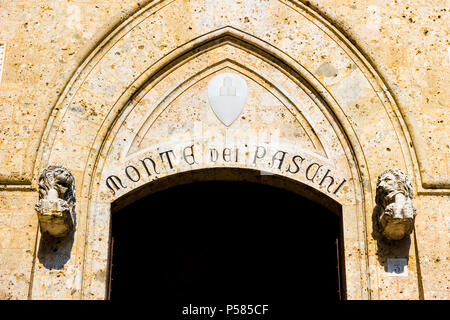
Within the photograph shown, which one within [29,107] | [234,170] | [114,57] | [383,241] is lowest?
[383,241]

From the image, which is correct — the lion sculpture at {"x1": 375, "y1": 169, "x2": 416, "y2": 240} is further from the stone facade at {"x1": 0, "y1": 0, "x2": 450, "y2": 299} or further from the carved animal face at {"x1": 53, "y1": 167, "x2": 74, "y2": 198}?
the carved animal face at {"x1": 53, "y1": 167, "x2": 74, "y2": 198}

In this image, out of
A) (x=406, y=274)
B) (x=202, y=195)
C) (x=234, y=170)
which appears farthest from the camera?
(x=202, y=195)

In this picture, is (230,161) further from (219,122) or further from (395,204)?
(395,204)

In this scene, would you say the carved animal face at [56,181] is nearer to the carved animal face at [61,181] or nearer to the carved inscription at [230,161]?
the carved animal face at [61,181]

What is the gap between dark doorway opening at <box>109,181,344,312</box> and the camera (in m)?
13.0

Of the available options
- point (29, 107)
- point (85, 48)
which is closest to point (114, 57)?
point (85, 48)

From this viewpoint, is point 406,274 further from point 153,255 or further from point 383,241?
point 153,255

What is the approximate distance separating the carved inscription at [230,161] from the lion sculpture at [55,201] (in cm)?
66

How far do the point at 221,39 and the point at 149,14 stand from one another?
862 millimetres

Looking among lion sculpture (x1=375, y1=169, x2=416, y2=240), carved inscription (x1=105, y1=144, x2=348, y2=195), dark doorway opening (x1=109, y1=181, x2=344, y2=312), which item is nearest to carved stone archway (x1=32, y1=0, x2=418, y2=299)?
carved inscription (x1=105, y1=144, x2=348, y2=195)

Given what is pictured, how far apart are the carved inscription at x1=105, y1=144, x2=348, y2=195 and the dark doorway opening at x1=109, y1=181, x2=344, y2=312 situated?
2.93 metres

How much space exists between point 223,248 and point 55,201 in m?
4.79

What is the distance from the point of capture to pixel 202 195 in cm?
1293

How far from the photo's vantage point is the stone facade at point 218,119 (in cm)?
938
